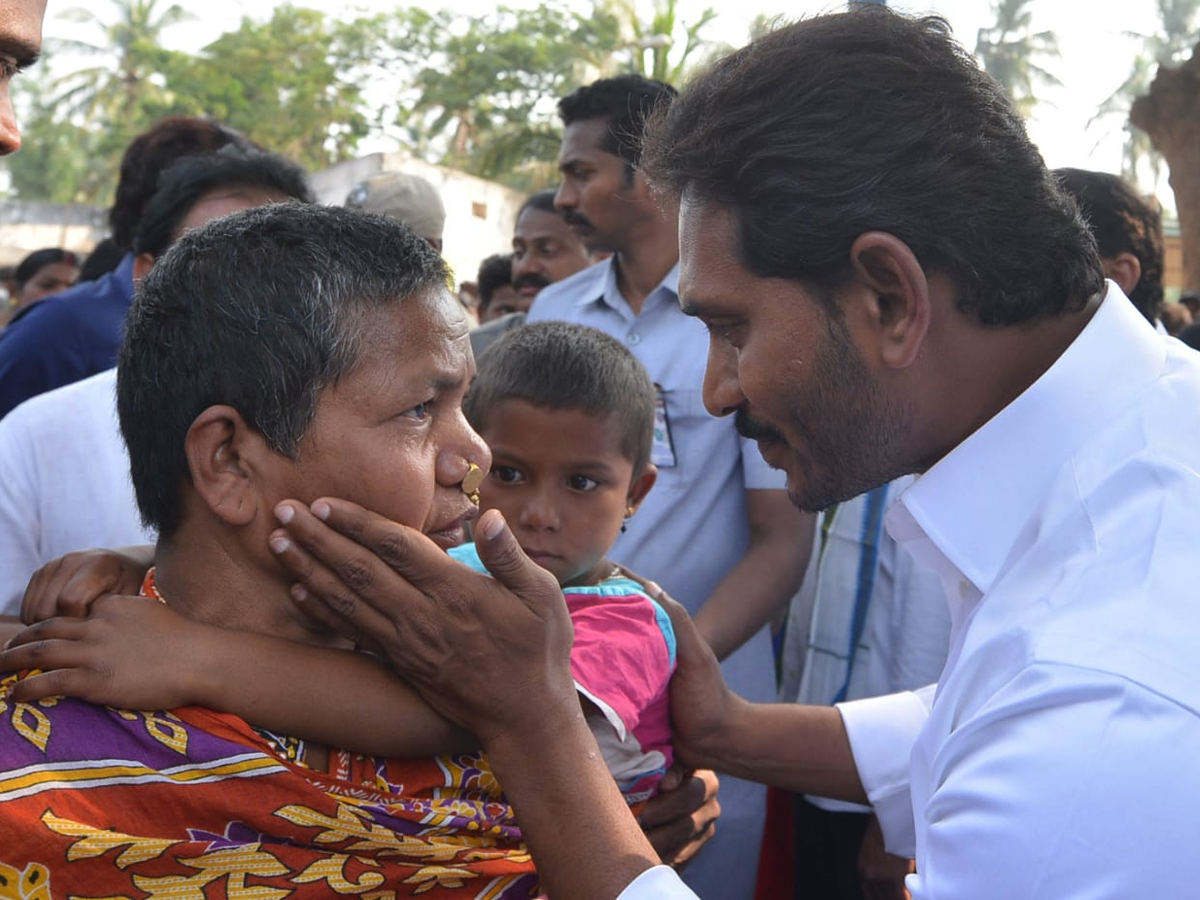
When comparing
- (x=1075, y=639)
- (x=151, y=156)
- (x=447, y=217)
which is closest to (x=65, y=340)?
(x=151, y=156)

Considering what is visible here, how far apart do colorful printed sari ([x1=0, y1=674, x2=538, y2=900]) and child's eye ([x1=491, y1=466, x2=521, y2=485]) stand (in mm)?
1043

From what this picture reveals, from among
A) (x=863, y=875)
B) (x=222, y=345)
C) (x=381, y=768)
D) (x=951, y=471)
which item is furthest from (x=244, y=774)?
(x=863, y=875)

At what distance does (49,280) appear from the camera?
846 centimetres

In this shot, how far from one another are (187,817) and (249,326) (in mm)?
717

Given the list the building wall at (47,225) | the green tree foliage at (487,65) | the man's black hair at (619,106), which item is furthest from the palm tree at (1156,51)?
the man's black hair at (619,106)

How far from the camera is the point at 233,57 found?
38.8 m

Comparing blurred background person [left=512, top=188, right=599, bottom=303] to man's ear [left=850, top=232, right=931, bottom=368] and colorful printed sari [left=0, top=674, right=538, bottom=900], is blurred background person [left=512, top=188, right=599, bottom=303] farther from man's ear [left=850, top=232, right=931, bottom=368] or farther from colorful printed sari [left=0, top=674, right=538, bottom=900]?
colorful printed sari [left=0, top=674, right=538, bottom=900]

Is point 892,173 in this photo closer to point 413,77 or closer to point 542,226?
point 542,226

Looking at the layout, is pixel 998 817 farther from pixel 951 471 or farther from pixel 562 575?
pixel 562 575

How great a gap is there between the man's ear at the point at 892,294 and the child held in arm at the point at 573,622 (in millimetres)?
765

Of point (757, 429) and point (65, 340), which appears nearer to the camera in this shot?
point (757, 429)

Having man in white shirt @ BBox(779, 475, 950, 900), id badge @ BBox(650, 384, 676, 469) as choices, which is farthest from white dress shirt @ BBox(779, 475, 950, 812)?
id badge @ BBox(650, 384, 676, 469)

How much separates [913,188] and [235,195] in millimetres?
1945

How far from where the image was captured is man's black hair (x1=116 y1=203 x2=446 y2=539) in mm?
1797
